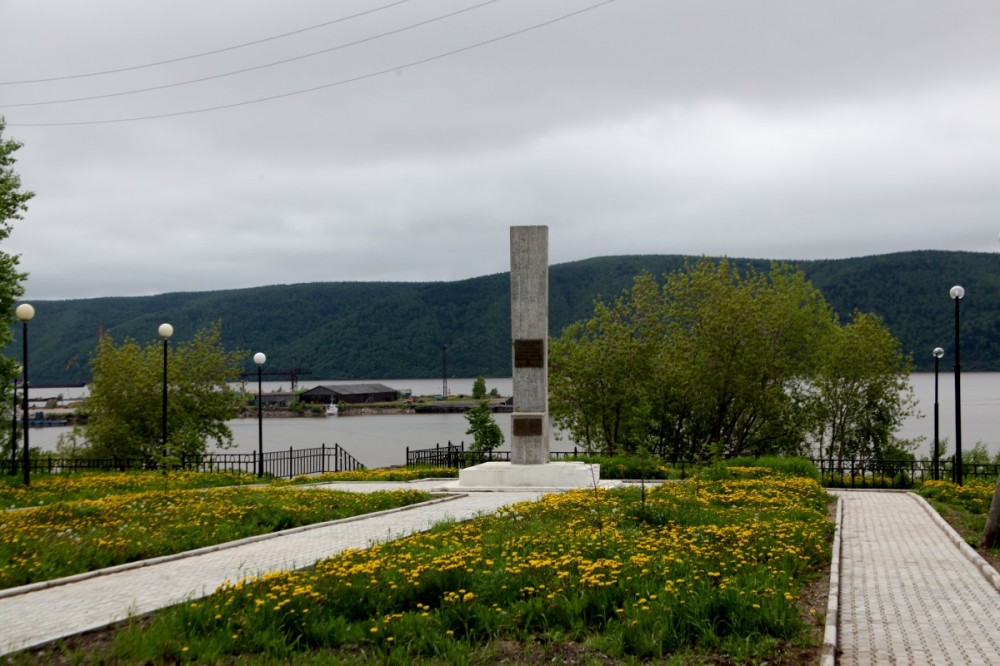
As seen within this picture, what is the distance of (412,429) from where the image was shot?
240ft

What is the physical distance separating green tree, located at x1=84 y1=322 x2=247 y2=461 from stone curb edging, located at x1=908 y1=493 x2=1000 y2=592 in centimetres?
2490

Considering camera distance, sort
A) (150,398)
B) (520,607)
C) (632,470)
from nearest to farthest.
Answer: (520,607) → (632,470) → (150,398)

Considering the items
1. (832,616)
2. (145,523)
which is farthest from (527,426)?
(832,616)

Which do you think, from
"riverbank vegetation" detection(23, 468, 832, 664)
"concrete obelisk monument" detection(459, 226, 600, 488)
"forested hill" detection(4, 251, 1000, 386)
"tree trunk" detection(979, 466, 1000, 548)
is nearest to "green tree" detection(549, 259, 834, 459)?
"concrete obelisk monument" detection(459, 226, 600, 488)

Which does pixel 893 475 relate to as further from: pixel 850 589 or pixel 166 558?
pixel 166 558

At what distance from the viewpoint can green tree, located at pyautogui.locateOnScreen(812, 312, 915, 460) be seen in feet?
114

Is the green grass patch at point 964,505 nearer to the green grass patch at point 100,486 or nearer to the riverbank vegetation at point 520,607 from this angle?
the riverbank vegetation at point 520,607

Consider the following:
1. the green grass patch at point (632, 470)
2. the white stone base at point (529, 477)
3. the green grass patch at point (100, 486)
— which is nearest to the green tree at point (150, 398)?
the green grass patch at point (100, 486)

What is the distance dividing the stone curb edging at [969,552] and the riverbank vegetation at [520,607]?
4.78 feet

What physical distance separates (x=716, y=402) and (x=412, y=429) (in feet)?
150

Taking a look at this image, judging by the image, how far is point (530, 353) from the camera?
18844mm

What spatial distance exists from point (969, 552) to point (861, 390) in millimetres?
28017

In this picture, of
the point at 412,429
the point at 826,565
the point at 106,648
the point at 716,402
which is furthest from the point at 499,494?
the point at 412,429

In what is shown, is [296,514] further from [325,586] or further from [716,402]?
[716,402]
